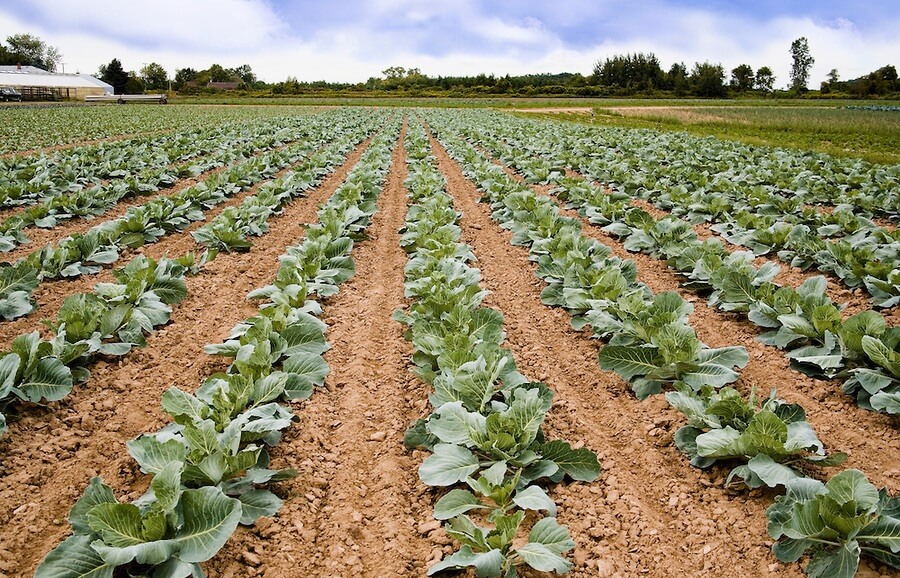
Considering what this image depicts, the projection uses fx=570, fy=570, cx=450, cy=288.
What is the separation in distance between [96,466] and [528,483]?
7.29 feet

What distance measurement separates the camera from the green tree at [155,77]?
90062 millimetres

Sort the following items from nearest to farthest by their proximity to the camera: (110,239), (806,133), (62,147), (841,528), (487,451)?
(841,528) < (487,451) < (110,239) < (62,147) < (806,133)

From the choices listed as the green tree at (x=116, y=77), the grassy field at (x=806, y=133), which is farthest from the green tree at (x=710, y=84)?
the green tree at (x=116, y=77)

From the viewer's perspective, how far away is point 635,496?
2.73 meters

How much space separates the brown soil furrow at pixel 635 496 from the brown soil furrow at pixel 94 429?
85.9 inches

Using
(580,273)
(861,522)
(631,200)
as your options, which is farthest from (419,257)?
(631,200)

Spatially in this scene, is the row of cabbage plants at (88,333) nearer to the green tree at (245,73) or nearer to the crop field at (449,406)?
the crop field at (449,406)

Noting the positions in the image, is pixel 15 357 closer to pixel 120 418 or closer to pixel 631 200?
pixel 120 418

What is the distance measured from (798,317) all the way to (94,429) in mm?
4605

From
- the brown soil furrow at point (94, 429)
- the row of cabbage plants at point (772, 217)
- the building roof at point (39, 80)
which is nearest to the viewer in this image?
the brown soil furrow at point (94, 429)

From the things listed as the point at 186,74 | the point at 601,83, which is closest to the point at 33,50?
A: the point at 186,74

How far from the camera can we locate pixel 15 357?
3.09 m

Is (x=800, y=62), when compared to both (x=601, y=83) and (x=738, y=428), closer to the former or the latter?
(x=601, y=83)

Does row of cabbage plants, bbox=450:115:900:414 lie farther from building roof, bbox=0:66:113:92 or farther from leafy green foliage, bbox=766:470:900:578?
building roof, bbox=0:66:113:92
